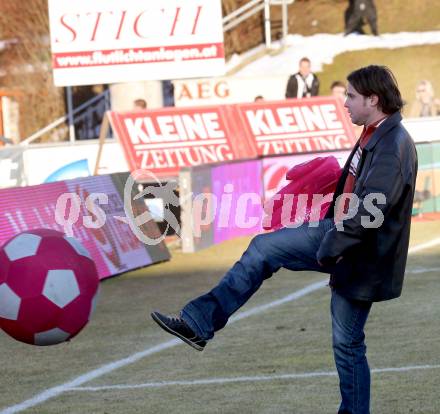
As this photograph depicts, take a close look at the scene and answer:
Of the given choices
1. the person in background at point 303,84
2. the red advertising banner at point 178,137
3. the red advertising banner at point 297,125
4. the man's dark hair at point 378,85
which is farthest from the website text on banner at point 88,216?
the person in background at point 303,84

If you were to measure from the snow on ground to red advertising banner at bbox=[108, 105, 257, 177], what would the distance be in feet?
49.6

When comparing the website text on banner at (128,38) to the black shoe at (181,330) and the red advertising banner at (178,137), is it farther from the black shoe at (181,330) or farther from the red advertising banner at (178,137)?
the black shoe at (181,330)

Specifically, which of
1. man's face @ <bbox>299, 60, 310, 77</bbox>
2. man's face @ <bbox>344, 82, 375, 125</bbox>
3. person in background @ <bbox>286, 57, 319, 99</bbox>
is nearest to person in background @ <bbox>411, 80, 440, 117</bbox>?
person in background @ <bbox>286, 57, 319, 99</bbox>

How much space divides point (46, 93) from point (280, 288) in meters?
21.4

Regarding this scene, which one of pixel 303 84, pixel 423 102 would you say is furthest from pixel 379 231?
pixel 423 102

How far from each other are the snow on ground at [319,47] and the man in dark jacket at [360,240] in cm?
3034

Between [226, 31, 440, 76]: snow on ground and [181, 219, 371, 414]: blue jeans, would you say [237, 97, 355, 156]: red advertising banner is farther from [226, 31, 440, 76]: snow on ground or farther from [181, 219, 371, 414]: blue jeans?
[181, 219, 371, 414]: blue jeans

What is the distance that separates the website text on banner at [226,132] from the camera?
832 inches

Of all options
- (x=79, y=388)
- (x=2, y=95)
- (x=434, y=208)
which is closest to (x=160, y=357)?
(x=79, y=388)

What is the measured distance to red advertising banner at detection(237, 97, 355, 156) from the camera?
74.4 feet

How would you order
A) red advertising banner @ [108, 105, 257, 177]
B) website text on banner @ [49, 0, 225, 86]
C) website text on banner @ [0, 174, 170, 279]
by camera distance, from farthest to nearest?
website text on banner @ [49, 0, 225, 86] → red advertising banner @ [108, 105, 257, 177] → website text on banner @ [0, 174, 170, 279]

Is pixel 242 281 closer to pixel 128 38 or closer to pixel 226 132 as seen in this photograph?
pixel 226 132

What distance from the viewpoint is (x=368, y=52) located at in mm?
39781

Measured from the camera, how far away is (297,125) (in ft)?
76.2
